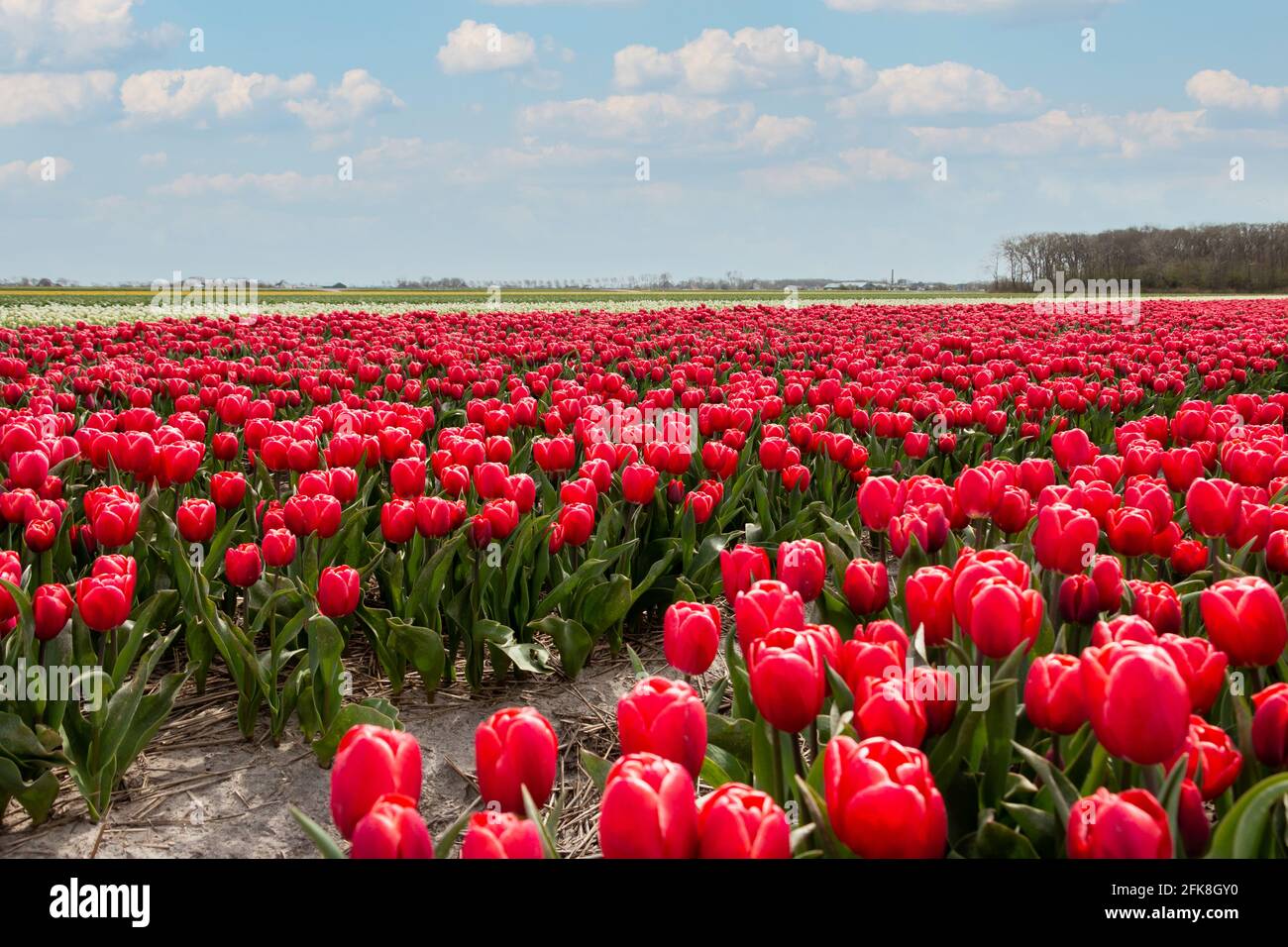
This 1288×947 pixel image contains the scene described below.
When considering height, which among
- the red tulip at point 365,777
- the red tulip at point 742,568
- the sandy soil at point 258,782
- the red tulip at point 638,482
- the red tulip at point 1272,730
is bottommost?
the sandy soil at point 258,782

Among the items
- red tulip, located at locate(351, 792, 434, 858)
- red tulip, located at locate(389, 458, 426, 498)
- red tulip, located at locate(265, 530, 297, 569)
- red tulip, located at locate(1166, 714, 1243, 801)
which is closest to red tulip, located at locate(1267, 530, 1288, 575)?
Answer: red tulip, located at locate(1166, 714, 1243, 801)

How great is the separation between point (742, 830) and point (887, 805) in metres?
0.23

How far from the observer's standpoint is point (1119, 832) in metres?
1.34

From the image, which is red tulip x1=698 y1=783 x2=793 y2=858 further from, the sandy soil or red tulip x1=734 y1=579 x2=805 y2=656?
the sandy soil

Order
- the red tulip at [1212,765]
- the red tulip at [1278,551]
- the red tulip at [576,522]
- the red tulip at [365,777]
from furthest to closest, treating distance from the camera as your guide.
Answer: the red tulip at [576,522], the red tulip at [1278,551], the red tulip at [1212,765], the red tulip at [365,777]

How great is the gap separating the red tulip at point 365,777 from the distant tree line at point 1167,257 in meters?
88.4

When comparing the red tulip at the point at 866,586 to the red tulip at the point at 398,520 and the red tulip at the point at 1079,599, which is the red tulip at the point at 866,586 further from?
the red tulip at the point at 398,520

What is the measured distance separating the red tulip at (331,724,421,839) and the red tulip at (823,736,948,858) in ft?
2.12

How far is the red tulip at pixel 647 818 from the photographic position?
4.38ft

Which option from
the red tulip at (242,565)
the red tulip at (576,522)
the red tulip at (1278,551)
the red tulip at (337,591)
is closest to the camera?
the red tulip at (1278,551)

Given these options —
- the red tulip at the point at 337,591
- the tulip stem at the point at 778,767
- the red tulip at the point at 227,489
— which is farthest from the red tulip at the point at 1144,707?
the red tulip at the point at 227,489

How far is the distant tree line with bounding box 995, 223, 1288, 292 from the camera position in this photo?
78.8m
